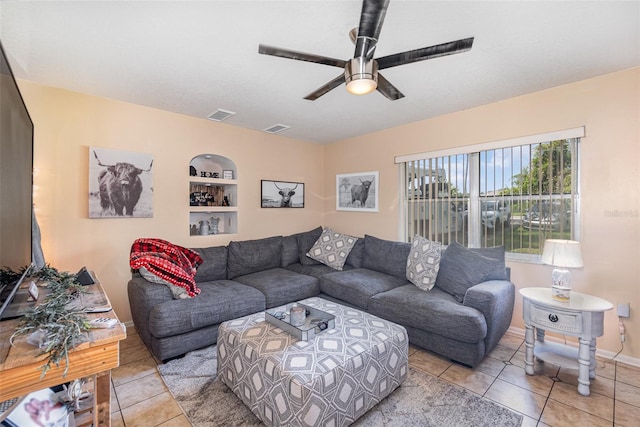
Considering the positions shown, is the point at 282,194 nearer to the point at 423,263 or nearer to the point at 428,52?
the point at 423,263

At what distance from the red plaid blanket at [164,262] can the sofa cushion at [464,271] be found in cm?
246

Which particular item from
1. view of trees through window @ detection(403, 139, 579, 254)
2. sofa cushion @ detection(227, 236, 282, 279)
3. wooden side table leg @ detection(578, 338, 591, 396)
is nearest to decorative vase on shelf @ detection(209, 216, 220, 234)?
sofa cushion @ detection(227, 236, 282, 279)

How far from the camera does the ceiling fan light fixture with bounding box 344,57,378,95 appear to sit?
5.34 ft

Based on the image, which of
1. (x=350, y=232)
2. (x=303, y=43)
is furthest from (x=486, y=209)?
(x=303, y=43)

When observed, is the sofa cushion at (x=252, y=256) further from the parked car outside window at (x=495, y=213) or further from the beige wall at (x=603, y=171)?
the beige wall at (x=603, y=171)

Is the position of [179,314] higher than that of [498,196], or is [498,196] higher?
[498,196]

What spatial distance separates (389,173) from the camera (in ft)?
13.4

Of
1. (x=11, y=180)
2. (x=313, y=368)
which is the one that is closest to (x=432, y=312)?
(x=313, y=368)

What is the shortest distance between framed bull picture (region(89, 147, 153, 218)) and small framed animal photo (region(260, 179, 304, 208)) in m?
1.53

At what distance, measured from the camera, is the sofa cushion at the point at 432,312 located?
7.38 feet

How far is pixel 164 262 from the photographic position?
2.62 m

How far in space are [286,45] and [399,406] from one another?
259cm

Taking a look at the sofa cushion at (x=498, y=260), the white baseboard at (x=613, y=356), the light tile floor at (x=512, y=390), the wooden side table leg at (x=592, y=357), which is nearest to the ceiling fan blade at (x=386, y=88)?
the sofa cushion at (x=498, y=260)

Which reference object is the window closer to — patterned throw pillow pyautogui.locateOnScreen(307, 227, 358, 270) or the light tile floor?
patterned throw pillow pyautogui.locateOnScreen(307, 227, 358, 270)
